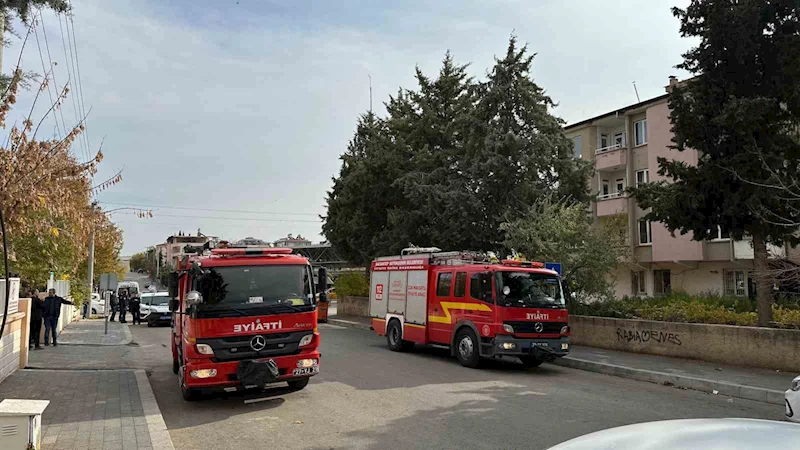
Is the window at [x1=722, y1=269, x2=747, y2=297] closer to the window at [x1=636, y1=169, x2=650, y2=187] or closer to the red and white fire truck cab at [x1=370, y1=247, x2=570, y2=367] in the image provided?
the window at [x1=636, y1=169, x2=650, y2=187]

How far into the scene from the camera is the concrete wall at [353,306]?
33.7 metres

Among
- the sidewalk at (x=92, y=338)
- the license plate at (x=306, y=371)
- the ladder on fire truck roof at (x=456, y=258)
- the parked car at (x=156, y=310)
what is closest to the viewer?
the license plate at (x=306, y=371)

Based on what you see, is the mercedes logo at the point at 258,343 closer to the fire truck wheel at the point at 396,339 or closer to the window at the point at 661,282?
the fire truck wheel at the point at 396,339

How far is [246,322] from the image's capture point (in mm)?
9516

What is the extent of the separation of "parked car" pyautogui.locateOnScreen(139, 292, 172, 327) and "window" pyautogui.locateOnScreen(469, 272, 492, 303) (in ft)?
66.3

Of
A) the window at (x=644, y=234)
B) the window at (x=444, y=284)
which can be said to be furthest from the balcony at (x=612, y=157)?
the window at (x=444, y=284)

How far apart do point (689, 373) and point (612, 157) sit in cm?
2289

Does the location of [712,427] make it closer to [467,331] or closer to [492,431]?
[492,431]

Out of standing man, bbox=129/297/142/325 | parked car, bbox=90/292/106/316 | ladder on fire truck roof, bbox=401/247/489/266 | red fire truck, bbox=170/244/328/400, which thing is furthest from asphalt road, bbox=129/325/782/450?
parked car, bbox=90/292/106/316

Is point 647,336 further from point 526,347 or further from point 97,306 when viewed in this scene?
point 97,306

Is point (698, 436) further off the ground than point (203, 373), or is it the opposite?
point (698, 436)

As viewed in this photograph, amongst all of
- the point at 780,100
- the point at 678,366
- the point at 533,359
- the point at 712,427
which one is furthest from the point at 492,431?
the point at 780,100

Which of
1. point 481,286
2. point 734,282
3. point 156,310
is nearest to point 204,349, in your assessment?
point 481,286

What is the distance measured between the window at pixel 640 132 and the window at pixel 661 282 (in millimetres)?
6943
